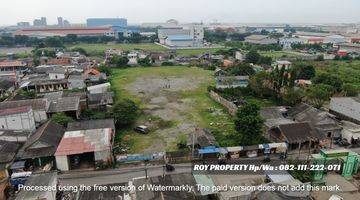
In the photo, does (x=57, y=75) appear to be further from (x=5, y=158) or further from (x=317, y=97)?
(x=317, y=97)

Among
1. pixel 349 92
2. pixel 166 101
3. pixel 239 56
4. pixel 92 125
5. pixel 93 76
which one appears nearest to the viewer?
pixel 92 125

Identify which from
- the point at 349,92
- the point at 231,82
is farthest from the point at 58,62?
the point at 349,92

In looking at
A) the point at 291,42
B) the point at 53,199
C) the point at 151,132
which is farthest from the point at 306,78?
the point at 291,42

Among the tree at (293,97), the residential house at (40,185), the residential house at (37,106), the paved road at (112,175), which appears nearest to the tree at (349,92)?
the tree at (293,97)

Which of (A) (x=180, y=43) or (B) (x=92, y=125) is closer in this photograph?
(B) (x=92, y=125)

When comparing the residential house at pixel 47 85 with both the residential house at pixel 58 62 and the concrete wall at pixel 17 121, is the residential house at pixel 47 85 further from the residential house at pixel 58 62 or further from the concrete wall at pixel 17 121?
the residential house at pixel 58 62

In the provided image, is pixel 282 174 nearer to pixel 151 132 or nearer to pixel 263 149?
pixel 263 149

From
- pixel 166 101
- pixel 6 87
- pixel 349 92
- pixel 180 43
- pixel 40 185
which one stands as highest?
pixel 180 43
